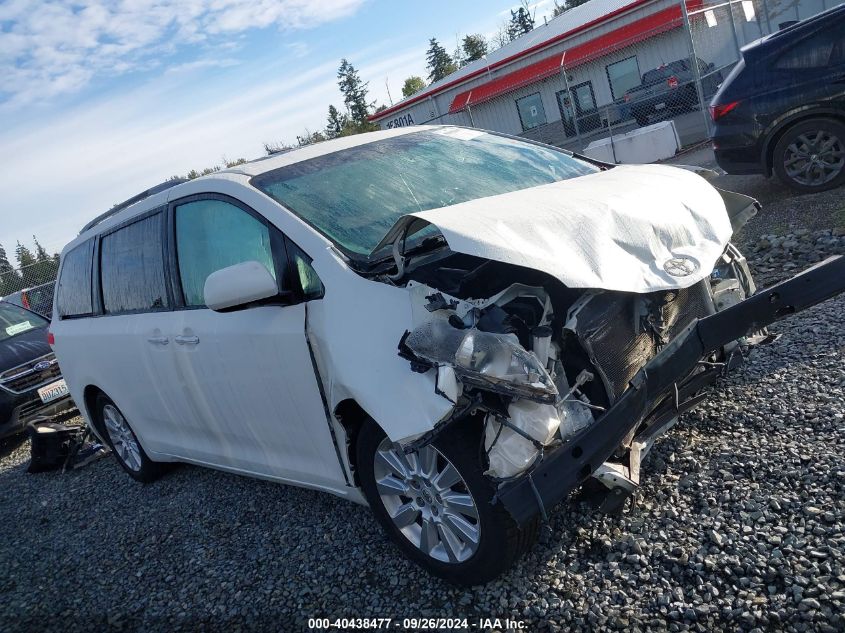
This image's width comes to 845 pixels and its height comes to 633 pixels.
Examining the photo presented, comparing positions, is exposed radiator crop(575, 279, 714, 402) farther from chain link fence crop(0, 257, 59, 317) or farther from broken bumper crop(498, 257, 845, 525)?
chain link fence crop(0, 257, 59, 317)

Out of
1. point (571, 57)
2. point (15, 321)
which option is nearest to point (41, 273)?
point (15, 321)

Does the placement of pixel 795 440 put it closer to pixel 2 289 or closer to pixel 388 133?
pixel 388 133

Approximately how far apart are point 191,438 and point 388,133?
2237mm

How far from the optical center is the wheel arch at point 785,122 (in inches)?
283

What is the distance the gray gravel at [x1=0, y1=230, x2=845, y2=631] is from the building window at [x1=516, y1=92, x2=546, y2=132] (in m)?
22.6

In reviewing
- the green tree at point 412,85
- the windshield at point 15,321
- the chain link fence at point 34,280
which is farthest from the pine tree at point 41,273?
the green tree at point 412,85

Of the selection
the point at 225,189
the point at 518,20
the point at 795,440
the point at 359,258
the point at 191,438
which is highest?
the point at 518,20

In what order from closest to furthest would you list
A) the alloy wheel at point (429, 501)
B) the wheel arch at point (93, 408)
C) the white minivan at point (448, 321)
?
the white minivan at point (448, 321) → the alloy wheel at point (429, 501) → the wheel arch at point (93, 408)

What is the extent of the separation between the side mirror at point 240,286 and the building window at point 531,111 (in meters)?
24.5

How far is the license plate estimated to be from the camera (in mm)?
8266

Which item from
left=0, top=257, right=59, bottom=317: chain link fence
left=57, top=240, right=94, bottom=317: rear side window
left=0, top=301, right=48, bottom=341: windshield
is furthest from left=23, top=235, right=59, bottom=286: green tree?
left=57, top=240, right=94, bottom=317: rear side window

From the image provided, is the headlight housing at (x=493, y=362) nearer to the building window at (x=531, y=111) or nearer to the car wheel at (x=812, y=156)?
the car wheel at (x=812, y=156)

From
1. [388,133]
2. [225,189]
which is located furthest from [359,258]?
[388,133]

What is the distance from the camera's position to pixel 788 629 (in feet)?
7.51
